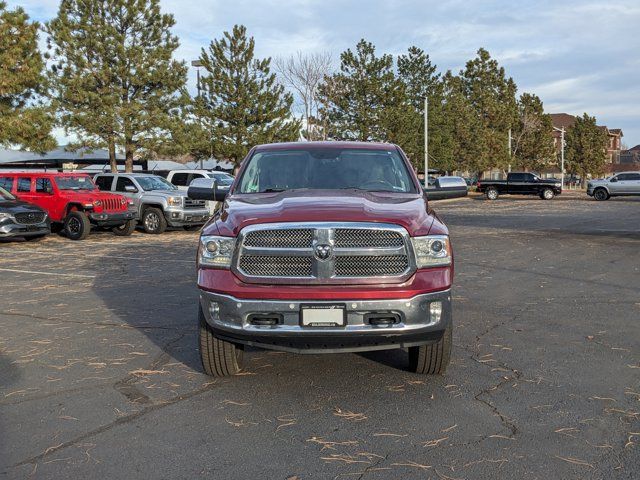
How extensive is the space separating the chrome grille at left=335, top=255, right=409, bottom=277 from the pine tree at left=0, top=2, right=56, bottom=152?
20.7m

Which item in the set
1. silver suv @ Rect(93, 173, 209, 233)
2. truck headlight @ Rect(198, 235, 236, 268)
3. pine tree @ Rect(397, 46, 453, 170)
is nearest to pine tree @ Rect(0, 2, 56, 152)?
silver suv @ Rect(93, 173, 209, 233)

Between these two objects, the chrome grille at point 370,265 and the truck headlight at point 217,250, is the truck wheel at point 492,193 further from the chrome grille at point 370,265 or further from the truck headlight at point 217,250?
the truck headlight at point 217,250

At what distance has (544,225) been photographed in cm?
2109

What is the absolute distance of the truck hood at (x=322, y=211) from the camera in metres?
4.49

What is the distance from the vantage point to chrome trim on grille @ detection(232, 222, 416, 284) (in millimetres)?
4414

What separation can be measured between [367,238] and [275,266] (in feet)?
2.20

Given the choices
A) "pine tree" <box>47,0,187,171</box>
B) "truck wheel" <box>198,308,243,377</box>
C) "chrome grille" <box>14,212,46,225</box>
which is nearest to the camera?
"truck wheel" <box>198,308,243,377</box>

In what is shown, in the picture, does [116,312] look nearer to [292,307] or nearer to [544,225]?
[292,307]

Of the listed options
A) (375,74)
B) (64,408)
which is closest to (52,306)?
(64,408)

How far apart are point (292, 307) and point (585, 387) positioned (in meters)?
→ 2.32

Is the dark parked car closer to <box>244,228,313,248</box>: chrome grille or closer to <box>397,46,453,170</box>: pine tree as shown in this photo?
<box>244,228,313,248</box>: chrome grille

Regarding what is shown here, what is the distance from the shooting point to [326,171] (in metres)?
5.95

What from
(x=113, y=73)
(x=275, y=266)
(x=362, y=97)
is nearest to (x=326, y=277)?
(x=275, y=266)

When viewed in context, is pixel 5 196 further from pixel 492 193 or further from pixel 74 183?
pixel 492 193
